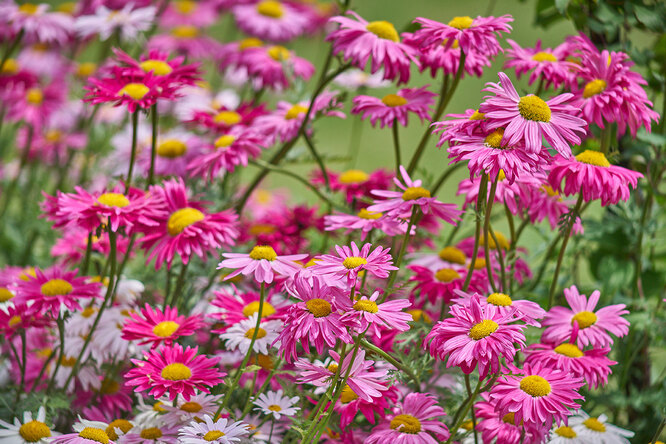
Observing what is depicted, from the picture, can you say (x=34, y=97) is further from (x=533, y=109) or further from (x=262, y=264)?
(x=533, y=109)

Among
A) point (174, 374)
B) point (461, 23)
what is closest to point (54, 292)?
point (174, 374)

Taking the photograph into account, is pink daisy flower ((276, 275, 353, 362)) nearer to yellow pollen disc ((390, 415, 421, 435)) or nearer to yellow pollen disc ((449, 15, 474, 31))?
yellow pollen disc ((390, 415, 421, 435))

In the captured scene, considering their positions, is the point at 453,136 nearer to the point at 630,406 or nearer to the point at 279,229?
the point at 279,229

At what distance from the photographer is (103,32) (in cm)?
138

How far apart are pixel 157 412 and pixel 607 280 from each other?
733mm

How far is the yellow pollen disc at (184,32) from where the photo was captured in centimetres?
182

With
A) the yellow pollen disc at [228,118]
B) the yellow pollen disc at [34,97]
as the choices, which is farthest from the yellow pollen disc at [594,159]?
the yellow pollen disc at [34,97]

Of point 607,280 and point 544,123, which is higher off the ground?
point 544,123

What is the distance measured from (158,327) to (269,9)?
0.96 meters

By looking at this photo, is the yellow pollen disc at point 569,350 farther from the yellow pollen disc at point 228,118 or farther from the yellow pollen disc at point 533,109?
the yellow pollen disc at point 228,118

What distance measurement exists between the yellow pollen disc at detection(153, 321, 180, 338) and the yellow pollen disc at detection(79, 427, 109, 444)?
123 mm

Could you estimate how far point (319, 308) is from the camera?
0.70 metres

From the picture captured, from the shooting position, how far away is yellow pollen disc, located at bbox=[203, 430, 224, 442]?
0.70 metres

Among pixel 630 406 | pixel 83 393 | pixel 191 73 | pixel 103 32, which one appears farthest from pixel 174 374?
pixel 103 32
